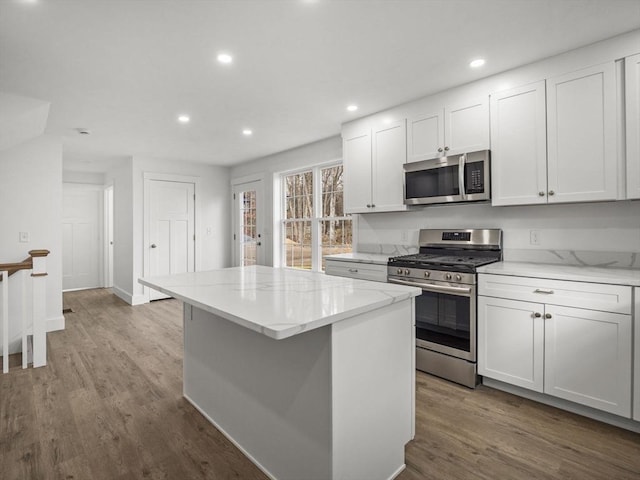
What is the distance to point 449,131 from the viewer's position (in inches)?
118

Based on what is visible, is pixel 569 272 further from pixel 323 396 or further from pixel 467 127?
pixel 323 396

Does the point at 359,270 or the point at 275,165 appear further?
the point at 275,165

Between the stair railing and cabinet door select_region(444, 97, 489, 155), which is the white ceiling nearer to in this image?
cabinet door select_region(444, 97, 489, 155)

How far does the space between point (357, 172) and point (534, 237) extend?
5.84 feet

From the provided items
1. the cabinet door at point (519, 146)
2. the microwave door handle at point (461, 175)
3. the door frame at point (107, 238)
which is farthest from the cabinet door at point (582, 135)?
the door frame at point (107, 238)

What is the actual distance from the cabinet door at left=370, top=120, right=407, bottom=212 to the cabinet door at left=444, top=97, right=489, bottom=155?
0.45m

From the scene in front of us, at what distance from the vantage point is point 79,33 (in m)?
2.12

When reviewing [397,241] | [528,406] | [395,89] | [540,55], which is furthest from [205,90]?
[528,406]

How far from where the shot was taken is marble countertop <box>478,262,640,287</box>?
2012mm

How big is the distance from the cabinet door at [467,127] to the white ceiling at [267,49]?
22 centimetres

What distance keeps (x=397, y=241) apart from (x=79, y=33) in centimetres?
310

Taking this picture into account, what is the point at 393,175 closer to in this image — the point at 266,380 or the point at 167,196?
the point at 266,380

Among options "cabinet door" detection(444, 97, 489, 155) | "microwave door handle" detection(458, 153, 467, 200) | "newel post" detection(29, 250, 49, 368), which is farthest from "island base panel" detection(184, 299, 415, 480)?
"newel post" detection(29, 250, 49, 368)

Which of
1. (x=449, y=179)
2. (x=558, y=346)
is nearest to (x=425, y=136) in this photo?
(x=449, y=179)
